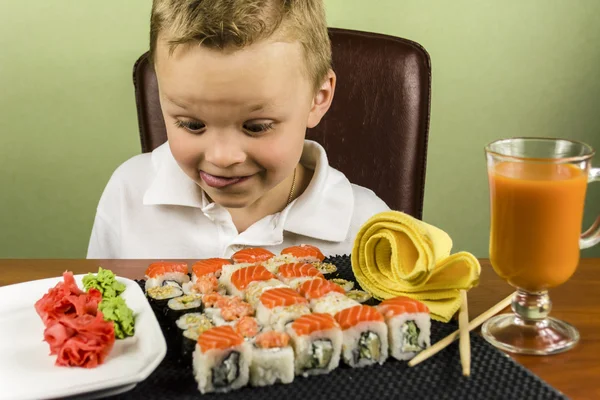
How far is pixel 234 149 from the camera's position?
4.25 ft

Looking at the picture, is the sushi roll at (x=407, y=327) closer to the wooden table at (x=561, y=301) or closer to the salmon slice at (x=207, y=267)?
the wooden table at (x=561, y=301)

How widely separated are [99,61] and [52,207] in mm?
522

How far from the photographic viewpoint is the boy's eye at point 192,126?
51.3 inches

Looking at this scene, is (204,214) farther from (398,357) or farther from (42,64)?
(42,64)

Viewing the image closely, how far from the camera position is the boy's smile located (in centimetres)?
126

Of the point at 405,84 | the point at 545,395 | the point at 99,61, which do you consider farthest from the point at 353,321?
the point at 99,61

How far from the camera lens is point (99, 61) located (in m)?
2.32

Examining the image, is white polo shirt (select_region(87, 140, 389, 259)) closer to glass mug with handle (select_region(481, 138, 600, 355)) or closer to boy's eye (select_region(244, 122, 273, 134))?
→ boy's eye (select_region(244, 122, 273, 134))

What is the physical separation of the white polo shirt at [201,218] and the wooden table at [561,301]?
0.28 metres

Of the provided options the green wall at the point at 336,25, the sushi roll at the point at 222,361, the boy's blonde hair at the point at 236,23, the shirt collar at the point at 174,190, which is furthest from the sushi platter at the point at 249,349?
the green wall at the point at 336,25

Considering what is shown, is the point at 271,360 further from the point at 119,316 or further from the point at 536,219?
the point at 536,219

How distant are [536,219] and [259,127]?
21.1 inches

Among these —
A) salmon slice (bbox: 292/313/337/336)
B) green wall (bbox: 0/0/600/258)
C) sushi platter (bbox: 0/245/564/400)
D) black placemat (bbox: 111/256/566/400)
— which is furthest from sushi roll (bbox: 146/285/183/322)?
green wall (bbox: 0/0/600/258)

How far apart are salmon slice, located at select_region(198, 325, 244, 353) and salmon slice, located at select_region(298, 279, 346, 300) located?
15 centimetres
